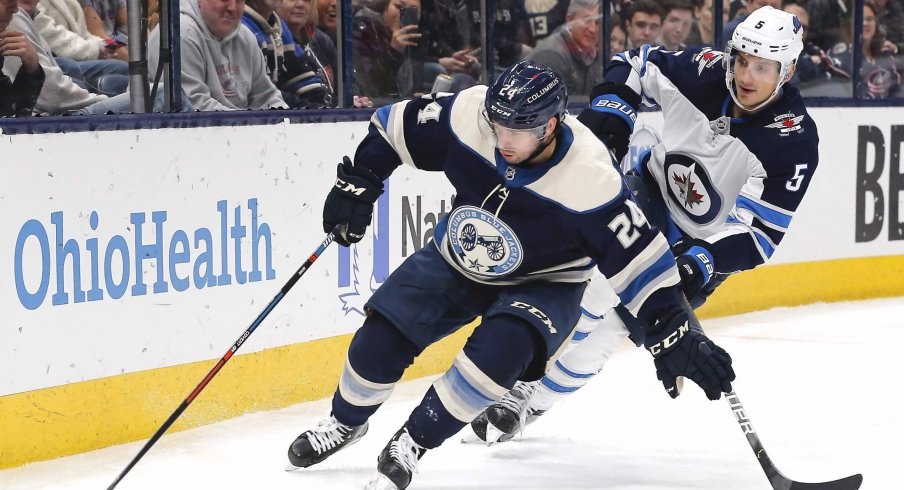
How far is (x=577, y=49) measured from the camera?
6230mm

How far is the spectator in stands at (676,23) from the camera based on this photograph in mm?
6617

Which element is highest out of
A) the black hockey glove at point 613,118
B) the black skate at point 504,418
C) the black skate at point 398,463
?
the black hockey glove at point 613,118

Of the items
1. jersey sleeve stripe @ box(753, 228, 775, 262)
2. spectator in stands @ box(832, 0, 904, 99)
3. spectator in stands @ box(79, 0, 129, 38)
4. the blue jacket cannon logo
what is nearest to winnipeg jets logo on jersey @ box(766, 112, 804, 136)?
jersey sleeve stripe @ box(753, 228, 775, 262)

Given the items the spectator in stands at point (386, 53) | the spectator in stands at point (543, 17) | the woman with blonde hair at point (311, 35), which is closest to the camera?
the woman with blonde hair at point (311, 35)

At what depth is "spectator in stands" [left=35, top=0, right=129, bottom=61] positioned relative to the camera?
13.1ft

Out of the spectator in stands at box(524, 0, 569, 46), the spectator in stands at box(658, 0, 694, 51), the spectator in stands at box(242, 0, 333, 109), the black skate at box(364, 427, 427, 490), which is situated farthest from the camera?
the spectator in stands at box(658, 0, 694, 51)

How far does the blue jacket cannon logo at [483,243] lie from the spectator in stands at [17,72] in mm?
1279

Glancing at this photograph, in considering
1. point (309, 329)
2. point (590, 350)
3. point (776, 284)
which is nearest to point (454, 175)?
point (590, 350)

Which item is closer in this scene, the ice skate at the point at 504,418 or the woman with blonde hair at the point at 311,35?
the ice skate at the point at 504,418

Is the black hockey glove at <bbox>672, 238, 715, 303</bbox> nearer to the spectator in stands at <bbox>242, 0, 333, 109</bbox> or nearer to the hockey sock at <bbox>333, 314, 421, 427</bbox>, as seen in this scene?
the hockey sock at <bbox>333, 314, 421, 427</bbox>

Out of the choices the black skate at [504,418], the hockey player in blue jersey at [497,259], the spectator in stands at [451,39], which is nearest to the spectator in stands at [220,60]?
the spectator in stands at [451,39]

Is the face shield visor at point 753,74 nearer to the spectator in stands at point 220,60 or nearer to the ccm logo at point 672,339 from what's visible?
the ccm logo at point 672,339

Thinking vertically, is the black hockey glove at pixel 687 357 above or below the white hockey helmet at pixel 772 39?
below

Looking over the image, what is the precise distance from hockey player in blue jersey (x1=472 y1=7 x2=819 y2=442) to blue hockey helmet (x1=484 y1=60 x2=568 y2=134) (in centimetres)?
66
